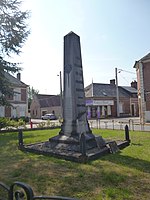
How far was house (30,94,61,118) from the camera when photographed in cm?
5100

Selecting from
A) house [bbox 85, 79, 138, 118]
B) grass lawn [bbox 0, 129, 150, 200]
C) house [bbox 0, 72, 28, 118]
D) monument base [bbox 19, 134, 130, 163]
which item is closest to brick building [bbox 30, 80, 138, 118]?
house [bbox 85, 79, 138, 118]

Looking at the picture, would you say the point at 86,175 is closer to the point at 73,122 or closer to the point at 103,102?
the point at 73,122

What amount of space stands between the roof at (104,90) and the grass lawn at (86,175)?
3199 cm

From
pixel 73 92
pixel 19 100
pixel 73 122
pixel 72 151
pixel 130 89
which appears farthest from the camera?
pixel 130 89

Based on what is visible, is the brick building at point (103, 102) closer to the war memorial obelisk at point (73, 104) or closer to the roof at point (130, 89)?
the roof at point (130, 89)

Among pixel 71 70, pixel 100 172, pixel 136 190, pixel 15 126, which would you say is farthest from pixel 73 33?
pixel 15 126

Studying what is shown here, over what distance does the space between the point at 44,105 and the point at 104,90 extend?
17737 millimetres

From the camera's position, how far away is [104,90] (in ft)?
139

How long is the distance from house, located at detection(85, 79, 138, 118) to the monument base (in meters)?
27.2

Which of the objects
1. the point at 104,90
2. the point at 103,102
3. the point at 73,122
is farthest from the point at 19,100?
the point at 73,122

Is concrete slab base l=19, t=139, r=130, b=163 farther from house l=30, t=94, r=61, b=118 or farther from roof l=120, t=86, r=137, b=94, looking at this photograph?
house l=30, t=94, r=61, b=118

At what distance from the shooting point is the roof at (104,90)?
130 ft

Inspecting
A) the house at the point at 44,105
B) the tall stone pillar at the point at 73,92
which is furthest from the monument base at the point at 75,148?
the house at the point at 44,105

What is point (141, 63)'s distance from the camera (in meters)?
22.8
